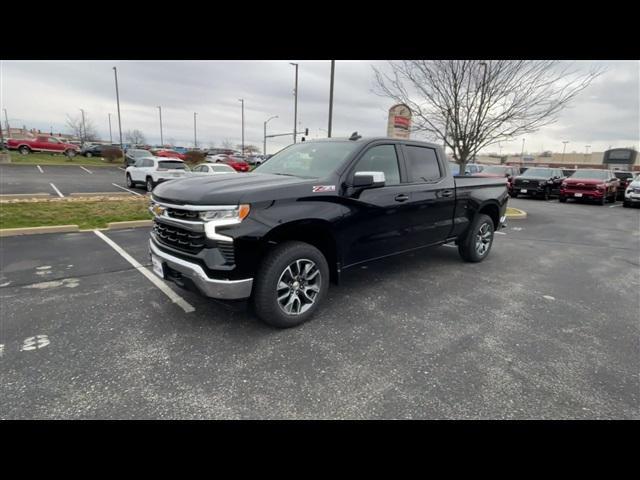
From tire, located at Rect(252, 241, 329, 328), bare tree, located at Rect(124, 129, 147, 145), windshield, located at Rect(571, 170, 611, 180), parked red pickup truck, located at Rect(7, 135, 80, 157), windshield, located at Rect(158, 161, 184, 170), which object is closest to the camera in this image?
tire, located at Rect(252, 241, 329, 328)

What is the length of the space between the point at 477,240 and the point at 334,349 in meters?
3.88

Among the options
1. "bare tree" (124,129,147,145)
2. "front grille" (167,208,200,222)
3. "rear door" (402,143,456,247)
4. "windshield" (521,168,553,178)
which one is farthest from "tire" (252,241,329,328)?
"bare tree" (124,129,147,145)

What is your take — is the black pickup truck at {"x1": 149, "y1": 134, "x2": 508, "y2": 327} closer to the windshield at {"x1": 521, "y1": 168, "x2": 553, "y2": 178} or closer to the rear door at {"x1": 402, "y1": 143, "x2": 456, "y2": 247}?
the rear door at {"x1": 402, "y1": 143, "x2": 456, "y2": 247}

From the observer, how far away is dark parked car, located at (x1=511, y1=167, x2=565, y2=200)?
687 inches

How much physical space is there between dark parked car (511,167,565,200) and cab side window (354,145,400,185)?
1636 cm

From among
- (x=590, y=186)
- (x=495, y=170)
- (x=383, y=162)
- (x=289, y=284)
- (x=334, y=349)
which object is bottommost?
(x=334, y=349)

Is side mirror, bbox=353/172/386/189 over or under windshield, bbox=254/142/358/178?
under

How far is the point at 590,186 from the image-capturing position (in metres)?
16.3

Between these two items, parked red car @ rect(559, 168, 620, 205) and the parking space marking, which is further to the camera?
parked red car @ rect(559, 168, 620, 205)

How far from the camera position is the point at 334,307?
13.1 feet

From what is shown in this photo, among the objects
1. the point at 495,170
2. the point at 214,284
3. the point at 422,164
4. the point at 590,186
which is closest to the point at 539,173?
the point at 495,170

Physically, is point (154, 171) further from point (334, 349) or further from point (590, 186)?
point (590, 186)
